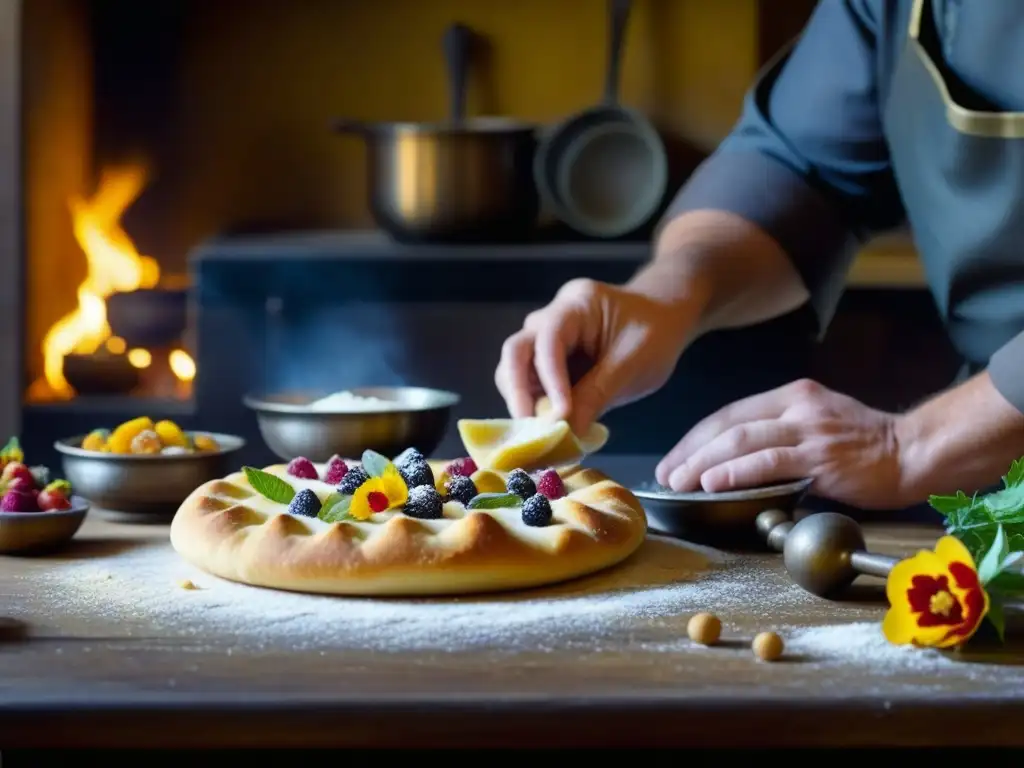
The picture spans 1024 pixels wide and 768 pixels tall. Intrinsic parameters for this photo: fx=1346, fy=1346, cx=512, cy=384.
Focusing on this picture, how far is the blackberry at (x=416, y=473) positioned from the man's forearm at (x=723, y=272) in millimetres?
625

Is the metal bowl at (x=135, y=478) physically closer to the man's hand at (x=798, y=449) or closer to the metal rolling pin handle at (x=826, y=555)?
the man's hand at (x=798, y=449)

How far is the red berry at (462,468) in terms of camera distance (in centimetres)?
139

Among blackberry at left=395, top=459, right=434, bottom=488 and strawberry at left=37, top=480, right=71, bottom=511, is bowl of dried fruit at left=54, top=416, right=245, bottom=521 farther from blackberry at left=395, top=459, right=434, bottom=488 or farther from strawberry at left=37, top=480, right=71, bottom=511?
blackberry at left=395, top=459, right=434, bottom=488

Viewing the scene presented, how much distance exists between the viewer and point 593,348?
67.1 inches

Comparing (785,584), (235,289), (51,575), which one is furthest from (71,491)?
(235,289)

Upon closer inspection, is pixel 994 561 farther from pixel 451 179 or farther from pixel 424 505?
pixel 451 179

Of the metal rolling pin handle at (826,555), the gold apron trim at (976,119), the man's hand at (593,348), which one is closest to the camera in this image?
the metal rolling pin handle at (826,555)

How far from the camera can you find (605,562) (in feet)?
3.97

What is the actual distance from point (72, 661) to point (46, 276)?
2.36 m

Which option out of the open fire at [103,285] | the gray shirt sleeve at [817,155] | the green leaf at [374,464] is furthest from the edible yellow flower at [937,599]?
the open fire at [103,285]

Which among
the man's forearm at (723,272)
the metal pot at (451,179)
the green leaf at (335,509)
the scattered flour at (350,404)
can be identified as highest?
the metal pot at (451,179)

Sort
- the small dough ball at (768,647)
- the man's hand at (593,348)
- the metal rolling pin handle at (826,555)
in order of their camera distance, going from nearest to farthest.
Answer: the small dough ball at (768,647), the metal rolling pin handle at (826,555), the man's hand at (593,348)

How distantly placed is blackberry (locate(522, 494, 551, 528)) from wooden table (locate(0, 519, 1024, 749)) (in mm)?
190

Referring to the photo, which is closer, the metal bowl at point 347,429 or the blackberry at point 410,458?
the blackberry at point 410,458
